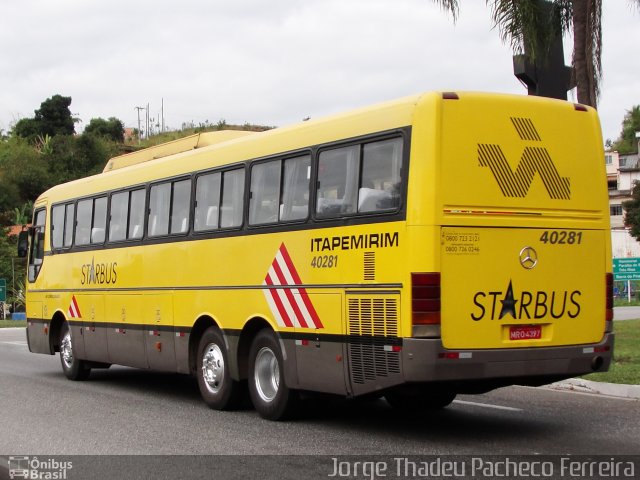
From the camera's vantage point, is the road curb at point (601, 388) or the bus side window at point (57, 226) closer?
the road curb at point (601, 388)

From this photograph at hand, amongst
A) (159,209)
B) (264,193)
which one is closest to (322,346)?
(264,193)

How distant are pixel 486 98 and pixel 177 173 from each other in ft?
18.2

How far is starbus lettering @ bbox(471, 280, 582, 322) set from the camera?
9617 mm

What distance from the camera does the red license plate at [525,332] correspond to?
977 centimetres

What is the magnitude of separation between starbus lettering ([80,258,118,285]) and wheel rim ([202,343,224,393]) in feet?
10.7

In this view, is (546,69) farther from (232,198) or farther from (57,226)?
(57,226)

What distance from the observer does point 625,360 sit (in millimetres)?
16656

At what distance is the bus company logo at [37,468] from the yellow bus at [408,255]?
290 cm

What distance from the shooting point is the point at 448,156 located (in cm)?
958

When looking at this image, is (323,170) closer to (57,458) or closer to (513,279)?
(513,279)

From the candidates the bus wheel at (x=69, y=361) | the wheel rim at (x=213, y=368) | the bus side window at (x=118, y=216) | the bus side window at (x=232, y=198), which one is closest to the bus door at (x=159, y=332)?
the wheel rim at (x=213, y=368)

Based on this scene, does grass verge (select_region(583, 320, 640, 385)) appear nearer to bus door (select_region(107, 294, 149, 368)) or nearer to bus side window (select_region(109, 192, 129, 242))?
bus door (select_region(107, 294, 149, 368))

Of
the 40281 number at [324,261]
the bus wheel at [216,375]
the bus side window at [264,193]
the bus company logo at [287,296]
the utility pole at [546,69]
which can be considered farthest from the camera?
the utility pole at [546,69]

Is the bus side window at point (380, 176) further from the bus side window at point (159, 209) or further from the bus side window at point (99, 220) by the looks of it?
the bus side window at point (99, 220)
